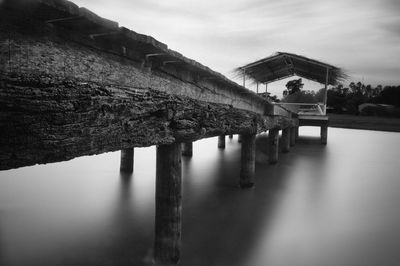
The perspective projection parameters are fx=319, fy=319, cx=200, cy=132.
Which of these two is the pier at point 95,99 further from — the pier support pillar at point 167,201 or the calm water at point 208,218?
the calm water at point 208,218

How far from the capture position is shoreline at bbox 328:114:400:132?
39938 millimetres

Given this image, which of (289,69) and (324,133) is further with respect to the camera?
(324,133)

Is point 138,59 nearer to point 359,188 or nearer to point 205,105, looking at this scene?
point 205,105

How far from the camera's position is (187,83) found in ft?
24.7

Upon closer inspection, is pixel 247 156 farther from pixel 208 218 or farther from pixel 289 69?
pixel 289 69

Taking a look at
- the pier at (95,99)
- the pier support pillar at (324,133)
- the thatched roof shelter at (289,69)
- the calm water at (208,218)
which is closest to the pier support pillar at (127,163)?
the calm water at (208,218)

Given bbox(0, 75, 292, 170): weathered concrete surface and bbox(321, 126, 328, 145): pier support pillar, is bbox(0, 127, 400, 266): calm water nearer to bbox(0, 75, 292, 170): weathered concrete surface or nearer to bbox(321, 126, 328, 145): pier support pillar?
bbox(0, 75, 292, 170): weathered concrete surface

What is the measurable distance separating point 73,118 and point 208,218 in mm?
4546

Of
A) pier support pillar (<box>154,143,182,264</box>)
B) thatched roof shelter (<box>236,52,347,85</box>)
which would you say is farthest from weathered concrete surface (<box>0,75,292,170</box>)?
thatched roof shelter (<box>236,52,347,85</box>)

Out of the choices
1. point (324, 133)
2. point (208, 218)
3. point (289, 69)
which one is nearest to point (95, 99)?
point (208, 218)

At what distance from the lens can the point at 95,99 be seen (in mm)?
2439

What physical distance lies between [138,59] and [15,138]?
3.93 m

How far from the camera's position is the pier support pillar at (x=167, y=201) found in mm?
3943

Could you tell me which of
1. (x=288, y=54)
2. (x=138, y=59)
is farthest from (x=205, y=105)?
(x=288, y=54)
